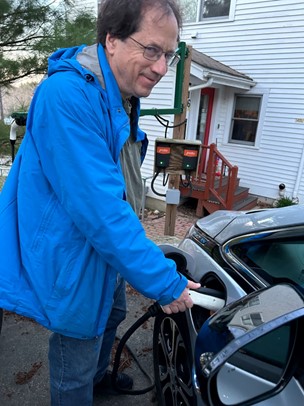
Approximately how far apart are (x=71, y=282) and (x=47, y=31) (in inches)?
161

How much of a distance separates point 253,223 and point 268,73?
706 centimetres

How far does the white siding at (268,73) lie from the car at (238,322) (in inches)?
241

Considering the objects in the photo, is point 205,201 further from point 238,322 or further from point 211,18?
point 238,322

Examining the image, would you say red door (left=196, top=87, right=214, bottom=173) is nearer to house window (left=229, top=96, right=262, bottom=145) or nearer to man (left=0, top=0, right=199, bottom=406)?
house window (left=229, top=96, right=262, bottom=145)

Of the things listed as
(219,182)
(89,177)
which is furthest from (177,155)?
(219,182)

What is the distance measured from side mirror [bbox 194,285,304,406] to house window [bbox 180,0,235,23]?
838 centimetres

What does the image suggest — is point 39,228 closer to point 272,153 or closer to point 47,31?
point 47,31

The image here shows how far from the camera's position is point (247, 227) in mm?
1847

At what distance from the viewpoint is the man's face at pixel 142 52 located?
43.3 inches

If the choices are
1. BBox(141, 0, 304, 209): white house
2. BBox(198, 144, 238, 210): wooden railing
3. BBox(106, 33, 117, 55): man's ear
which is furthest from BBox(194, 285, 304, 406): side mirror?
BBox(141, 0, 304, 209): white house

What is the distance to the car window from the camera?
154 cm

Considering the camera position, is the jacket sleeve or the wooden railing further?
the wooden railing

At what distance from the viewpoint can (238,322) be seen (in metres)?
0.99

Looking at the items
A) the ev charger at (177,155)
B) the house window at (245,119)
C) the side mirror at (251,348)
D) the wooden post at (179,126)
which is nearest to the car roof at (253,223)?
the side mirror at (251,348)
